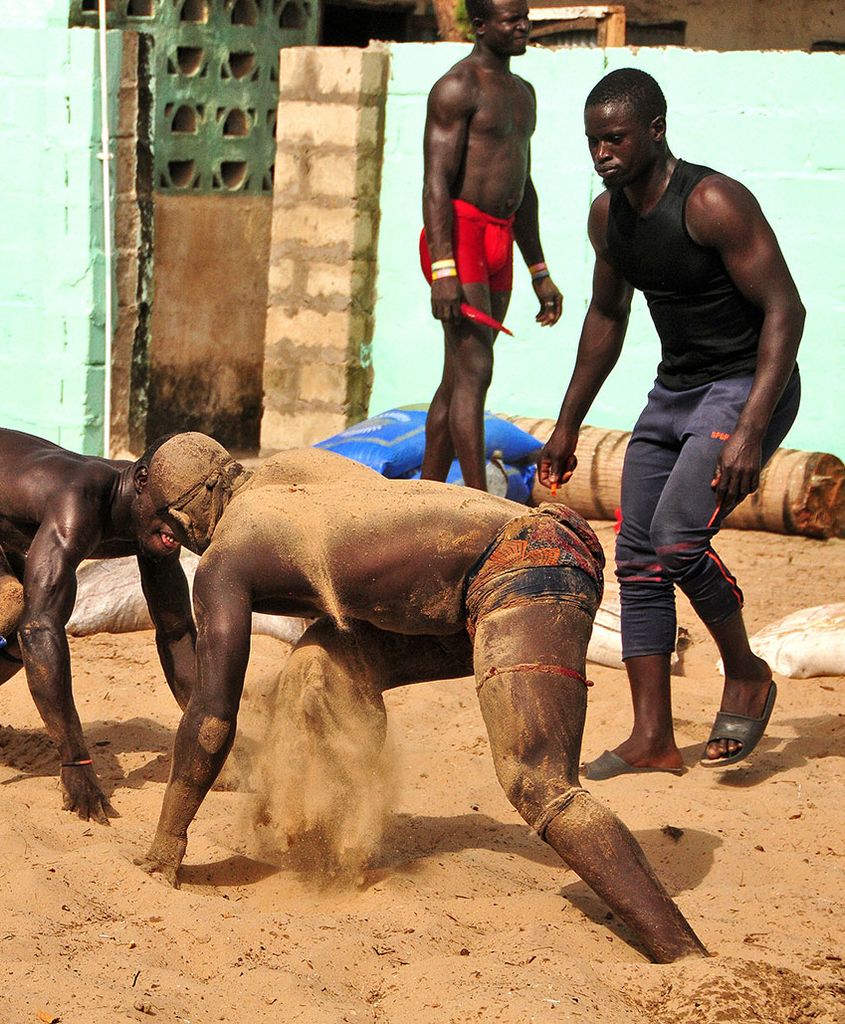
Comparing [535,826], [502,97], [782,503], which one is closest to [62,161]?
[502,97]

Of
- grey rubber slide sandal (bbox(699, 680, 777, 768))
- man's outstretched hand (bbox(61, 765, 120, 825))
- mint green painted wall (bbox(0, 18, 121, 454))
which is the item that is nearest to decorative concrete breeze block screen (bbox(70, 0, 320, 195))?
mint green painted wall (bbox(0, 18, 121, 454))

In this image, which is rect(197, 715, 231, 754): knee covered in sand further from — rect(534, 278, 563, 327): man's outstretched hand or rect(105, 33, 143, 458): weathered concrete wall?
rect(105, 33, 143, 458): weathered concrete wall

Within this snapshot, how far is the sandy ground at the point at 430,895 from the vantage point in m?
3.03

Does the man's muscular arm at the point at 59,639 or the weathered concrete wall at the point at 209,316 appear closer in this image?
the man's muscular arm at the point at 59,639

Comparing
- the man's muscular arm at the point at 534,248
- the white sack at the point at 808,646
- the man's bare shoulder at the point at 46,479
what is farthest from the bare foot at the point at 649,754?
the man's muscular arm at the point at 534,248

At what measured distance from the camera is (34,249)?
26.2 ft

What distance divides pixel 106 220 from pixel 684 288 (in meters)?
4.39

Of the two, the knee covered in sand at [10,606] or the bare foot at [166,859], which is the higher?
the knee covered in sand at [10,606]

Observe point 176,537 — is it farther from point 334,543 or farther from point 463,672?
point 463,672

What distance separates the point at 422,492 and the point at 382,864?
1024 mm

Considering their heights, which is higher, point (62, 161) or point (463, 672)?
point (62, 161)

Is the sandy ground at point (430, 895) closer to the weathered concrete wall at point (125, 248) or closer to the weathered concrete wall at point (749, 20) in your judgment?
the weathered concrete wall at point (125, 248)

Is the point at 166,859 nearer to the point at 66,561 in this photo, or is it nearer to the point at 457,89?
the point at 66,561

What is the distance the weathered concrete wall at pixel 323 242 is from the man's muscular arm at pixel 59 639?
427cm
